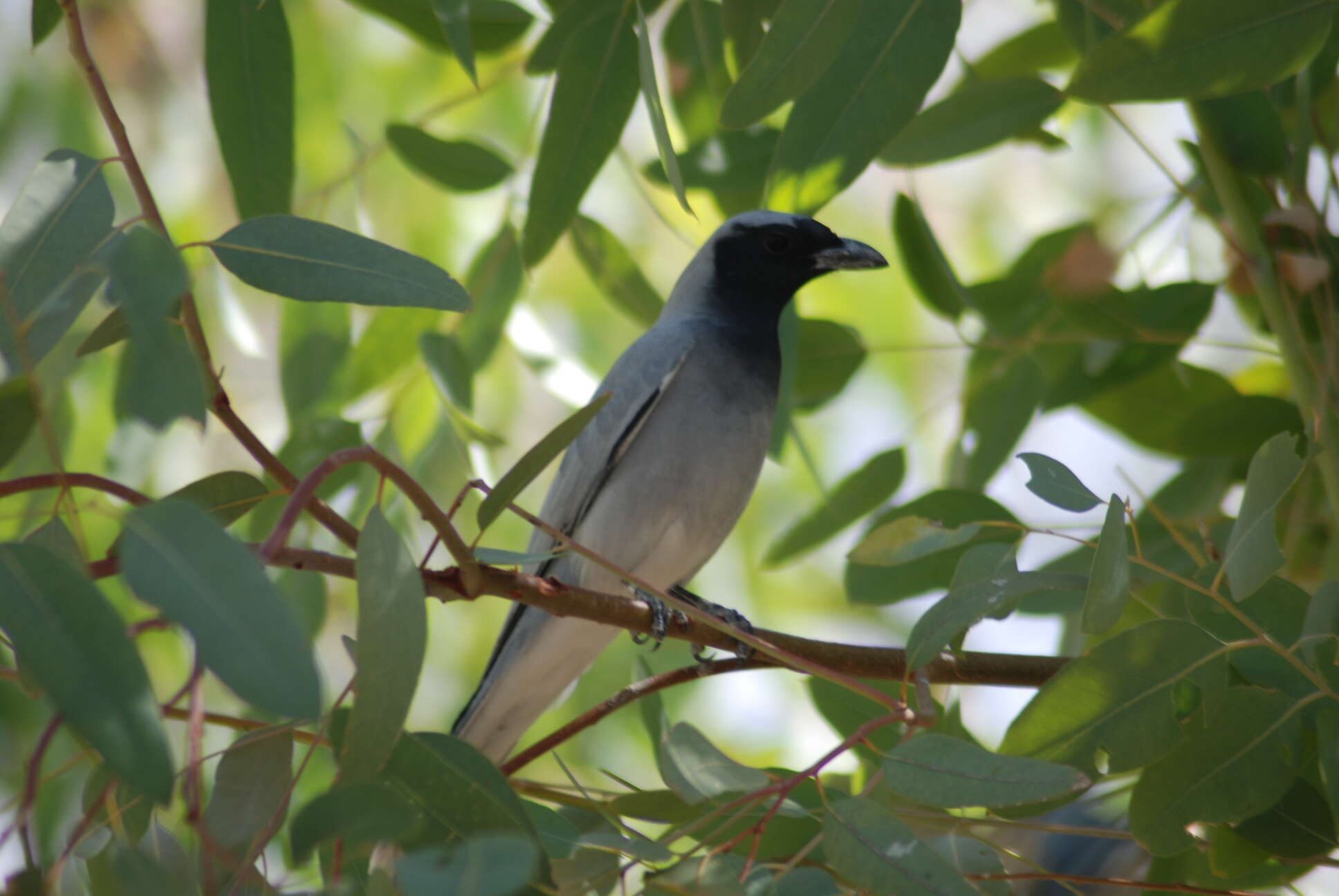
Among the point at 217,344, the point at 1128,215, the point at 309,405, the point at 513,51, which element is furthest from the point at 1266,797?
the point at 217,344

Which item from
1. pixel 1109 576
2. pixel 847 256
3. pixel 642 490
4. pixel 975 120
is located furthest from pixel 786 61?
pixel 847 256

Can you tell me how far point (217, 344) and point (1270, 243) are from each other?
12.1 ft

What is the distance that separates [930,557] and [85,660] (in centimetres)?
195

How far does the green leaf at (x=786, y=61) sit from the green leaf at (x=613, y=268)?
1.16 metres

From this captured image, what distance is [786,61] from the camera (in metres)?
2.19

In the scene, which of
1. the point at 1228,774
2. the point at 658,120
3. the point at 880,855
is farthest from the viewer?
the point at 658,120

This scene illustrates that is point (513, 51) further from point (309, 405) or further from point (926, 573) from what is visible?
point (926, 573)

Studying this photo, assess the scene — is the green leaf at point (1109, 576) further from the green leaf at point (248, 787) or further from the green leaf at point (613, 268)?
the green leaf at point (613, 268)

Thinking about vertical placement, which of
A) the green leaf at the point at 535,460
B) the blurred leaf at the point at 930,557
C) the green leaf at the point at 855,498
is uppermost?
the green leaf at the point at 855,498

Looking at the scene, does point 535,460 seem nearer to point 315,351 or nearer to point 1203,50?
point 1203,50

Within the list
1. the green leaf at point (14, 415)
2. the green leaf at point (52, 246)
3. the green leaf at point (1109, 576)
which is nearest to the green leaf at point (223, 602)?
the green leaf at point (52, 246)

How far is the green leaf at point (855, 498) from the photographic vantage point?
325 cm

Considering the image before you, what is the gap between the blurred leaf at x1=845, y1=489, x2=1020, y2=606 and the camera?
2.83 m

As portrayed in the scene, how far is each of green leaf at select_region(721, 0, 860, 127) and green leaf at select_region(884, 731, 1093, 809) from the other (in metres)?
1.07
